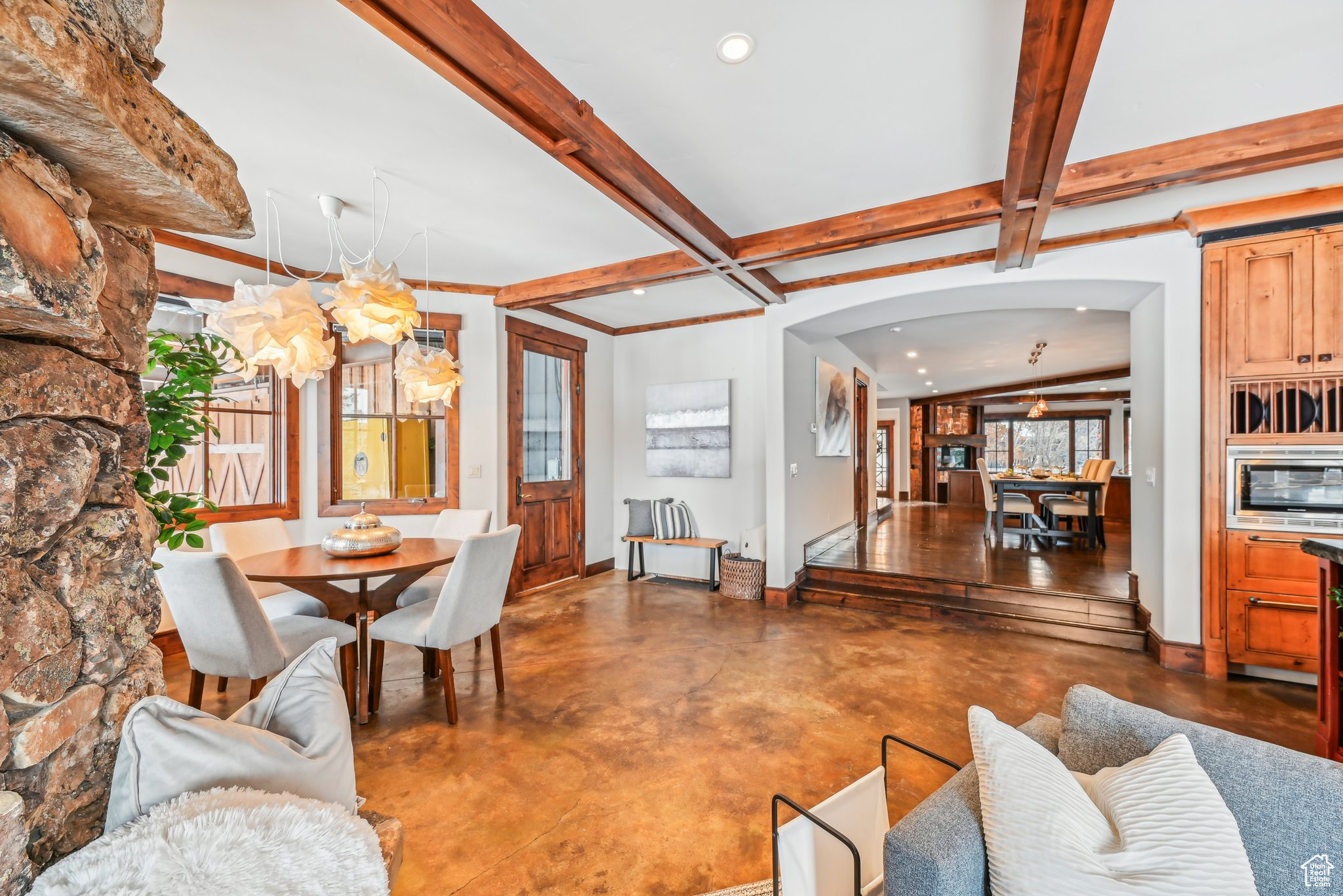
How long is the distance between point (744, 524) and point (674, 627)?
153 centimetres

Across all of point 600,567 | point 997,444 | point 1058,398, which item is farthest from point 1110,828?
point 997,444

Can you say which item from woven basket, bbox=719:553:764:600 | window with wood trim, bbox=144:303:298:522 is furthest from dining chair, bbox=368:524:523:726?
woven basket, bbox=719:553:764:600

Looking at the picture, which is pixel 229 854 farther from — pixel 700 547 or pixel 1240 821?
pixel 700 547

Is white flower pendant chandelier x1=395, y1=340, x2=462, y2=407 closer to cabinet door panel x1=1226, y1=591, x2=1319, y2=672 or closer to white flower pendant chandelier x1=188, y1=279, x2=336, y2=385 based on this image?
white flower pendant chandelier x1=188, y1=279, x2=336, y2=385

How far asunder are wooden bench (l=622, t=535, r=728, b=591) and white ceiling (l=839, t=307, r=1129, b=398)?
2.63m

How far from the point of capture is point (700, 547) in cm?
515

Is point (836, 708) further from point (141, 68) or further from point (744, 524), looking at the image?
point (141, 68)

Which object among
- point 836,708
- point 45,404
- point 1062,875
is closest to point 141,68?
point 45,404

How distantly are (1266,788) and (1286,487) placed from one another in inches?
116

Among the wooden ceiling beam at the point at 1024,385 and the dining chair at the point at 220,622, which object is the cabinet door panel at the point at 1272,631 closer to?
the dining chair at the point at 220,622

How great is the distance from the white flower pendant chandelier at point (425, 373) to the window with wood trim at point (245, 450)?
1559mm

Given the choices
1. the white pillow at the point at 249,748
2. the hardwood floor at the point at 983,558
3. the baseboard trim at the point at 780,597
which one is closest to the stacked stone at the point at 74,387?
the white pillow at the point at 249,748

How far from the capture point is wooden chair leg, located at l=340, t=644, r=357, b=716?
2.78m

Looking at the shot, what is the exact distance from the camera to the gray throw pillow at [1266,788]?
961 mm
